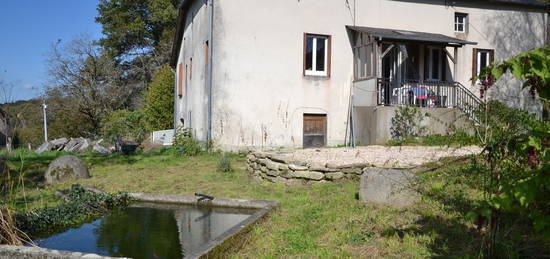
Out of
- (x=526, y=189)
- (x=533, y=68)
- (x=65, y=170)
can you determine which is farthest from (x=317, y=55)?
(x=526, y=189)

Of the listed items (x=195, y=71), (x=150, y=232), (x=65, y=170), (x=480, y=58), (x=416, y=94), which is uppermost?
(x=480, y=58)

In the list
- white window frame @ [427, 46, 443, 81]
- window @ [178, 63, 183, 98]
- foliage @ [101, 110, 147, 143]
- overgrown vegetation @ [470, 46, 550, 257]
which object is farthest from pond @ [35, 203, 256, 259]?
foliage @ [101, 110, 147, 143]

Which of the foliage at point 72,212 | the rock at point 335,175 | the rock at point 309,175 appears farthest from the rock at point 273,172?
the foliage at point 72,212

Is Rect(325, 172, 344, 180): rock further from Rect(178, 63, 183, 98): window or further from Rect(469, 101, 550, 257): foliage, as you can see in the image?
Rect(178, 63, 183, 98): window

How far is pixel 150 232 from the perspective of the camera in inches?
224

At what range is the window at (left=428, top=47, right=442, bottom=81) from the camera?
54.1 feet

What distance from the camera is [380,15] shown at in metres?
15.8

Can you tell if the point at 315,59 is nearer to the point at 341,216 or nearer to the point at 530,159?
the point at 341,216

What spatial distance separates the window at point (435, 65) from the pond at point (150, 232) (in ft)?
39.7

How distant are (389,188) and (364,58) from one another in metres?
9.55

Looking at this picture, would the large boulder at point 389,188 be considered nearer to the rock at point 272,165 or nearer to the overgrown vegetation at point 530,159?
the overgrown vegetation at point 530,159

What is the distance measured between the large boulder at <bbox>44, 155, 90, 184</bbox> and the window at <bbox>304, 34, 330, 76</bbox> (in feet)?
25.8

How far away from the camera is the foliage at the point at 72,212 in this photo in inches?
221

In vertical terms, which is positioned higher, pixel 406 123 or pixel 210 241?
pixel 406 123
